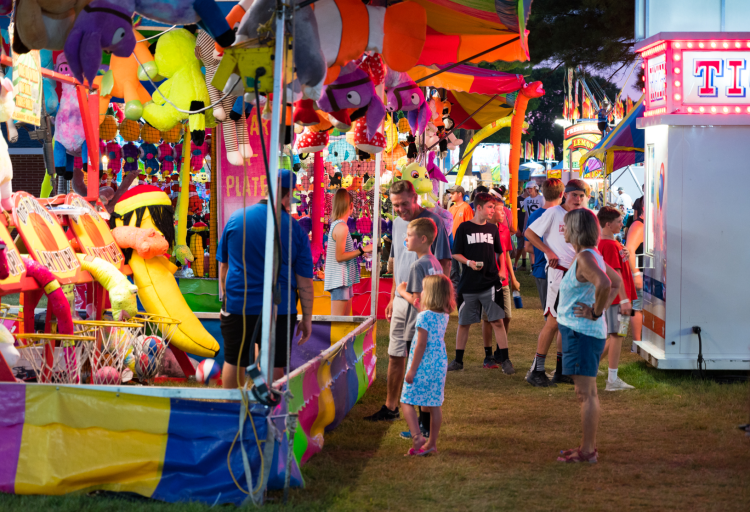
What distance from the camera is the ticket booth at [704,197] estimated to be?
23.0ft

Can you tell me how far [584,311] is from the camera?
4.68m

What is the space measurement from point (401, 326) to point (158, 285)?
2.48m

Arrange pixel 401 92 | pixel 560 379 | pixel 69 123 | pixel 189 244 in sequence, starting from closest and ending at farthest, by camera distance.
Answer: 1. pixel 69 123
2. pixel 560 379
3. pixel 401 92
4. pixel 189 244

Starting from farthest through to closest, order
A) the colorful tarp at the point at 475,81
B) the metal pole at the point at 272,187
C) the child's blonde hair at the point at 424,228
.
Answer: the colorful tarp at the point at 475,81, the child's blonde hair at the point at 424,228, the metal pole at the point at 272,187

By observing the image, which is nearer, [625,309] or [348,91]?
[348,91]

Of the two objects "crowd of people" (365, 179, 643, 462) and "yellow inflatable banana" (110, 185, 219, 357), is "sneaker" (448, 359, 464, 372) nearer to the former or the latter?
"crowd of people" (365, 179, 643, 462)

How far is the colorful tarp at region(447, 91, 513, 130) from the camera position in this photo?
13.2 meters

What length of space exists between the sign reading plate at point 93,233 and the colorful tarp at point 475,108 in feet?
25.4

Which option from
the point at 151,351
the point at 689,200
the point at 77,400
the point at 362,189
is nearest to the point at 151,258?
the point at 151,351

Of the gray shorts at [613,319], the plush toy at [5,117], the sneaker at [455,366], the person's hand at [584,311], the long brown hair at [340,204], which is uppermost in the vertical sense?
the plush toy at [5,117]

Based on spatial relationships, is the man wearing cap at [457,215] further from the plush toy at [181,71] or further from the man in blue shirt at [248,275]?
the man in blue shirt at [248,275]

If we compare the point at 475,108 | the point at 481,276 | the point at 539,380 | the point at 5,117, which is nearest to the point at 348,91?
the point at 5,117

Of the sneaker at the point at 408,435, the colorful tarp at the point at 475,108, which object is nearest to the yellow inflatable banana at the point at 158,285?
the sneaker at the point at 408,435

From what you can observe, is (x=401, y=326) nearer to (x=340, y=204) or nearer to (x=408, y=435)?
(x=408, y=435)
